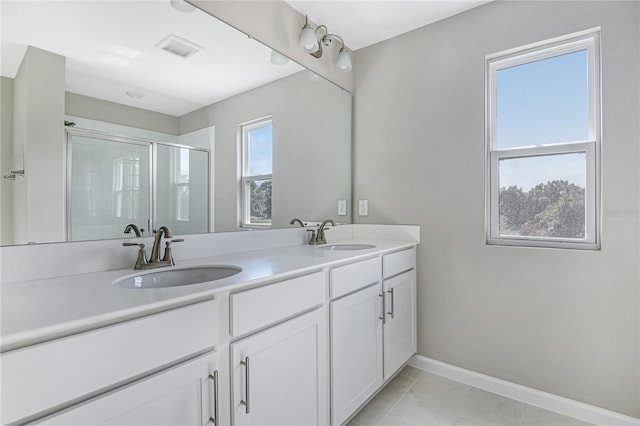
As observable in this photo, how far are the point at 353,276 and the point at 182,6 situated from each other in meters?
1.51

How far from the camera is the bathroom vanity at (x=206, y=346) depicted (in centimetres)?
67

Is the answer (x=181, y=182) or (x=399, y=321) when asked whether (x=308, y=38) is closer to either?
(x=181, y=182)

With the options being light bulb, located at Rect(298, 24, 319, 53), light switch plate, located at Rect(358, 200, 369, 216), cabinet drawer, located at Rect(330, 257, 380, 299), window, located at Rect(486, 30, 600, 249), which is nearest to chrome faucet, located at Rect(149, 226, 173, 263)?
cabinet drawer, located at Rect(330, 257, 380, 299)

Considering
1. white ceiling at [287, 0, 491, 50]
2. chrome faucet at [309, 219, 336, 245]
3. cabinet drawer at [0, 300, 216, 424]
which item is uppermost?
white ceiling at [287, 0, 491, 50]

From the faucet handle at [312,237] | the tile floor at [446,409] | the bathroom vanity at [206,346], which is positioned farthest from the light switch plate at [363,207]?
the tile floor at [446,409]

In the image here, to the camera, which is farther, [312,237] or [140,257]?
[312,237]

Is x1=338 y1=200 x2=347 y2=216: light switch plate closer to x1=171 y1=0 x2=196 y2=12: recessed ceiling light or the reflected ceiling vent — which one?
the reflected ceiling vent

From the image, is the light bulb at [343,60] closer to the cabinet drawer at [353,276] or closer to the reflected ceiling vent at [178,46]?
the reflected ceiling vent at [178,46]

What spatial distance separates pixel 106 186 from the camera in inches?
48.4

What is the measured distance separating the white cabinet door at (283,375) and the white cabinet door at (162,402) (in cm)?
10

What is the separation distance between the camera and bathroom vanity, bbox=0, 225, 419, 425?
672 millimetres

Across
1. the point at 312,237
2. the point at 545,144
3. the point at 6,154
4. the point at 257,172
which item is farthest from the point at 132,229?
the point at 545,144

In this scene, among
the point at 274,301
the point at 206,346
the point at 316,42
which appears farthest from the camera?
the point at 316,42

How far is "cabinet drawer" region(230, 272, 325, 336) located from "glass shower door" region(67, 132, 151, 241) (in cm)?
63
